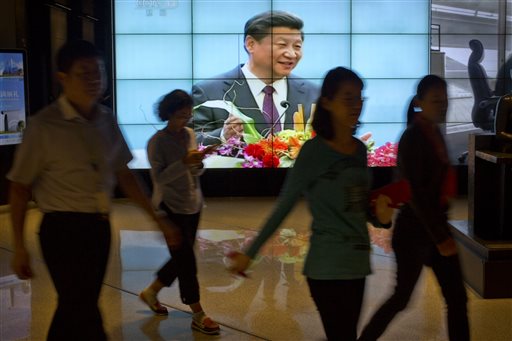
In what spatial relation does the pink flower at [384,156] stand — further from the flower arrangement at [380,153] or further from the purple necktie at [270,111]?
the purple necktie at [270,111]

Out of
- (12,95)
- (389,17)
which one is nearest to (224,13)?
(389,17)

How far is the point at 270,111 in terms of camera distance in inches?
423

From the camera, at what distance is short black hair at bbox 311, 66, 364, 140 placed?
119 inches

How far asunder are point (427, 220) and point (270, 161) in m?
7.36

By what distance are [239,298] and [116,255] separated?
1909 millimetres

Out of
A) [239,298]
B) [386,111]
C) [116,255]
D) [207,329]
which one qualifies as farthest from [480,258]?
[386,111]

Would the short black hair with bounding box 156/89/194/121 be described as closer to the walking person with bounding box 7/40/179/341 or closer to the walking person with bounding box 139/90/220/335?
the walking person with bounding box 139/90/220/335

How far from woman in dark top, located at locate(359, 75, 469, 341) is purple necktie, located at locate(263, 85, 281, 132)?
273 inches

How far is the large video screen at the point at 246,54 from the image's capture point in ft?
35.1

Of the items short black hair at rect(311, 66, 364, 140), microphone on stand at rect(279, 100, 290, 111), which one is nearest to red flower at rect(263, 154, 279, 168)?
microphone on stand at rect(279, 100, 290, 111)

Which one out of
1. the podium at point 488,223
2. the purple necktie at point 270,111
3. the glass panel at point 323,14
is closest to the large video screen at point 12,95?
the purple necktie at point 270,111

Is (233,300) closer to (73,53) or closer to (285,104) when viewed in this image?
(73,53)

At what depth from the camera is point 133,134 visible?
426 inches

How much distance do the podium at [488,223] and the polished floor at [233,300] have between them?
144 millimetres
